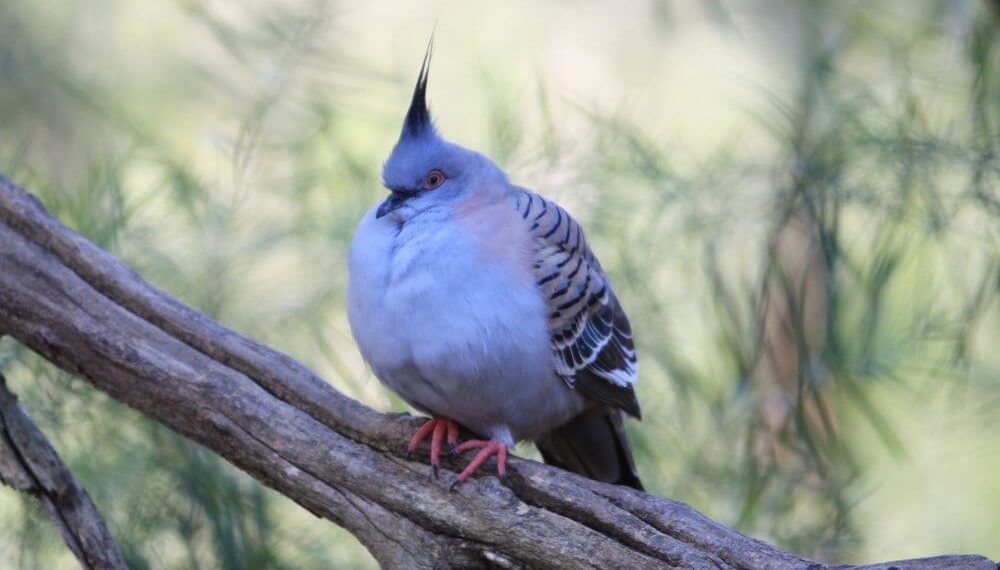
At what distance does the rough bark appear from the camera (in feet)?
7.01

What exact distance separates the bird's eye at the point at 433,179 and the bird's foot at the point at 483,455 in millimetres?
548

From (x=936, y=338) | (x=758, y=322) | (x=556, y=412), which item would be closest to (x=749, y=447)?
(x=758, y=322)

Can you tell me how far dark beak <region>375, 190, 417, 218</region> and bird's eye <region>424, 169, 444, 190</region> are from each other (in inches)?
1.4

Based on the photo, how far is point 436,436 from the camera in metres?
2.38

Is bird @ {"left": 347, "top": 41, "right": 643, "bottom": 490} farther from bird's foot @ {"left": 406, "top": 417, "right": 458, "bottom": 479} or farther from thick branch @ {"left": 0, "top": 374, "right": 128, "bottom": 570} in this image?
thick branch @ {"left": 0, "top": 374, "right": 128, "bottom": 570}

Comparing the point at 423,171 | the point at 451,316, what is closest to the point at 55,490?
the point at 451,316

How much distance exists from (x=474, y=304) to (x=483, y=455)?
1.03ft

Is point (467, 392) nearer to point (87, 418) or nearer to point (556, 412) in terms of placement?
point (556, 412)

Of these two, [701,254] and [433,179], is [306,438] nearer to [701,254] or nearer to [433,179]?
[433,179]

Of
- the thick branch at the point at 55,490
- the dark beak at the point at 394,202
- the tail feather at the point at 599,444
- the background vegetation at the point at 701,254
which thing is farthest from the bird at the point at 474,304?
the background vegetation at the point at 701,254

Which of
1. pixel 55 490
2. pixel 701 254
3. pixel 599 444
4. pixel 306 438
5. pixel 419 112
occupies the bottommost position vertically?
pixel 55 490

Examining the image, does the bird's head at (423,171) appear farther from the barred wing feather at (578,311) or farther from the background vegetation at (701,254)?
the background vegetation at (701,254)

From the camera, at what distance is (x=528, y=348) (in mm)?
2361

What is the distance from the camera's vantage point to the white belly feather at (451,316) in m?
2.29
